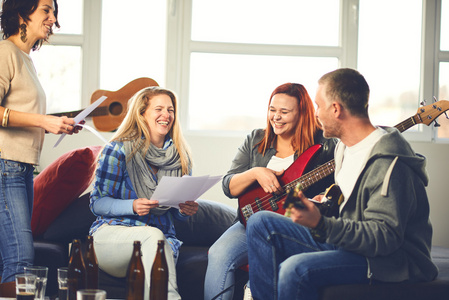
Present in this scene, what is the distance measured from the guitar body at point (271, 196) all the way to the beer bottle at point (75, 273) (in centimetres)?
99

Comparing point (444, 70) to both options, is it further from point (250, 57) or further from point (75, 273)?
point (75, 273)

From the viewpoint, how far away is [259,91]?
4.23 meters

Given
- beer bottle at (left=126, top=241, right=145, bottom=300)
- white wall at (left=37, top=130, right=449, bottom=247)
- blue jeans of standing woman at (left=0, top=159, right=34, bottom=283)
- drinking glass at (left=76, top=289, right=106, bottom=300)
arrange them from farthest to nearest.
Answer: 1. white wall at (left=37, top=130, right=449, bottom=247)
2. blue jeans of standing woman at (left=0, top=159, right=34, bottom=283)
3. beer bottle at (left=126, top=241, right=145, bottom=300)
4. drinking glass at (left=76, top=289, right=106, bottom=300)

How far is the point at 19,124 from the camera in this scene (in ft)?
6.95

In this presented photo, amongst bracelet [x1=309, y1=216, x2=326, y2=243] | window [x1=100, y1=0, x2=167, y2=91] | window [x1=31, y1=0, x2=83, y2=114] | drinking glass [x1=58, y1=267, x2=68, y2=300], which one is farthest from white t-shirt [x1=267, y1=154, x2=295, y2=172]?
window [x1=31, y1=0, x2=83, y2=114]

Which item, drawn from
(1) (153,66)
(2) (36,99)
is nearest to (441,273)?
(2) (36,99)

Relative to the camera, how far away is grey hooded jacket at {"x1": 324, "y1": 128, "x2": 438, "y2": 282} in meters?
1.67

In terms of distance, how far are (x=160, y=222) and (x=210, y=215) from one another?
0.54m

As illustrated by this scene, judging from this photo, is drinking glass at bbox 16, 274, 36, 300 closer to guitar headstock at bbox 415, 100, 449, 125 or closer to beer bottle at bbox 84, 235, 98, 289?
beer bottle at bbox 84, 235, 98, 289

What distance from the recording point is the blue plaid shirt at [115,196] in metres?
2.49

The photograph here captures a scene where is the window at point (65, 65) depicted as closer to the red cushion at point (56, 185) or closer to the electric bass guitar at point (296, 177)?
the red cushion at point (56, 185)

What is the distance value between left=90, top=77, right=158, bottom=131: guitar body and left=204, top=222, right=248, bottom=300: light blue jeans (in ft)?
5.68

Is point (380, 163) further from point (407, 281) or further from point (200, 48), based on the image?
point (200, 48)

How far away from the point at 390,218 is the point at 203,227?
153cm
